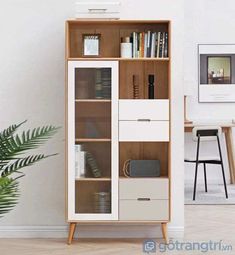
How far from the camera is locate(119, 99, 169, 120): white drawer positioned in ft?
13.8

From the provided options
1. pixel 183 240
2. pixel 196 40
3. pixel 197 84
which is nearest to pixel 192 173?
pixel 197 84

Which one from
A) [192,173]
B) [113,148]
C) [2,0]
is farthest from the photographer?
[192,173]

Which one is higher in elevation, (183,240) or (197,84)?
(197,84)

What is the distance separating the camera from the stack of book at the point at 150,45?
4.27 meters

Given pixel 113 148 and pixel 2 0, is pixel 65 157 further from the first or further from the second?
pixel 2 0

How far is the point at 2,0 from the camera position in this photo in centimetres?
448

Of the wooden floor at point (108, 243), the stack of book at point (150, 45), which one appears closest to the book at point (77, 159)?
the wooden floor at point (108, 243)

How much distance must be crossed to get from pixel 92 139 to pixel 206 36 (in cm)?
468

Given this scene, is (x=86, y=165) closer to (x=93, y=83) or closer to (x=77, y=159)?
(x=77, y=159)

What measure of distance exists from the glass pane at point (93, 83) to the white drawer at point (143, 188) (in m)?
0.63

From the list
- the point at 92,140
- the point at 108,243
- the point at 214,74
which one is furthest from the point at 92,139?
the point at 214,74

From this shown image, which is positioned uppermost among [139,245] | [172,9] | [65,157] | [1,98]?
[172,9]

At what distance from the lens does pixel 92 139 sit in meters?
4.23

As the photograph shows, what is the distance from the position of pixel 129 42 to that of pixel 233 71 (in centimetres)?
456
